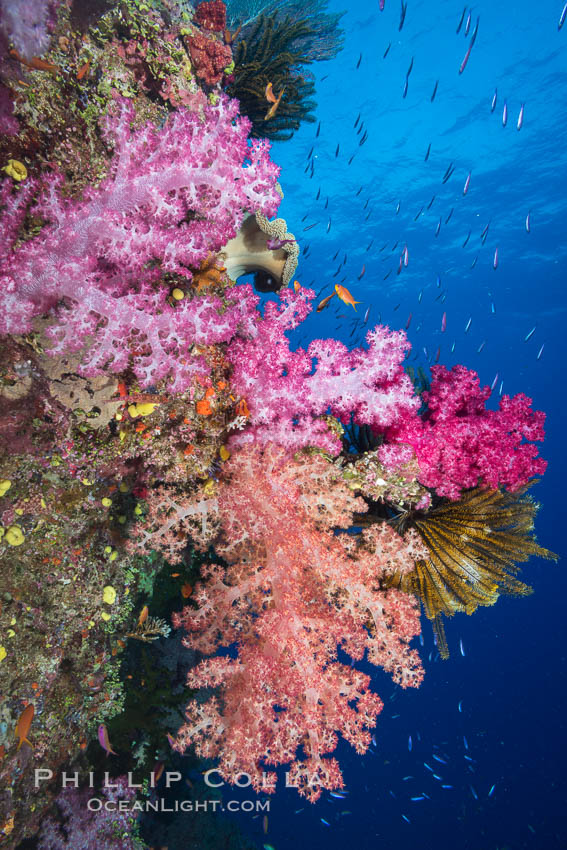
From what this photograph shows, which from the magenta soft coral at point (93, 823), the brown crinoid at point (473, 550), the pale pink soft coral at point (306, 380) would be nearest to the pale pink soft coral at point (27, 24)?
the pale pink soft coral at point (306, 380)

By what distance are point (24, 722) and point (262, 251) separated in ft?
15.8

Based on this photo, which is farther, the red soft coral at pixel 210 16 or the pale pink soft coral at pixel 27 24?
the red soft coral at pixel 210 16

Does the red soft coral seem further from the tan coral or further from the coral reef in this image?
the tan coral

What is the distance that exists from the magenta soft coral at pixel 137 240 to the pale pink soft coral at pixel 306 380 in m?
0.61

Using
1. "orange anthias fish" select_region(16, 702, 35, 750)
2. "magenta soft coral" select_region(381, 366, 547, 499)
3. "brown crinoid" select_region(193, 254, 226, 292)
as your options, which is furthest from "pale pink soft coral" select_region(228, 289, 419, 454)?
"orange anthias fish" select_region(16, 702, 35, 750)

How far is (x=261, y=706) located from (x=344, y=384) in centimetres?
283

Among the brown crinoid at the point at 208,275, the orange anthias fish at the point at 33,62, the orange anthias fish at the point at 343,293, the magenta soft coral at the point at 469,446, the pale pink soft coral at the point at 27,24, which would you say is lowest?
the magenta soft coral at the point at 469,446

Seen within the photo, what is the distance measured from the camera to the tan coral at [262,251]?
157 inches

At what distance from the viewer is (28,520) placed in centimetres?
273

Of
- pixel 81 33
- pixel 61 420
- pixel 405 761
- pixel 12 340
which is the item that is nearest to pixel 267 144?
pixel 81 33

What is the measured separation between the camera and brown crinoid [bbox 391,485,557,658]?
3582 millimetres

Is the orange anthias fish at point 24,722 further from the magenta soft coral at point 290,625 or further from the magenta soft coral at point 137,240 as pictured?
the magenta soft coral at point 137,240

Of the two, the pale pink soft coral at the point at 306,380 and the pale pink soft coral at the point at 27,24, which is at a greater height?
the pale pink soft coral at the point at 27,24

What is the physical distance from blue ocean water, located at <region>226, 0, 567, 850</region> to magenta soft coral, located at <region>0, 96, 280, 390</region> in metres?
12.6
